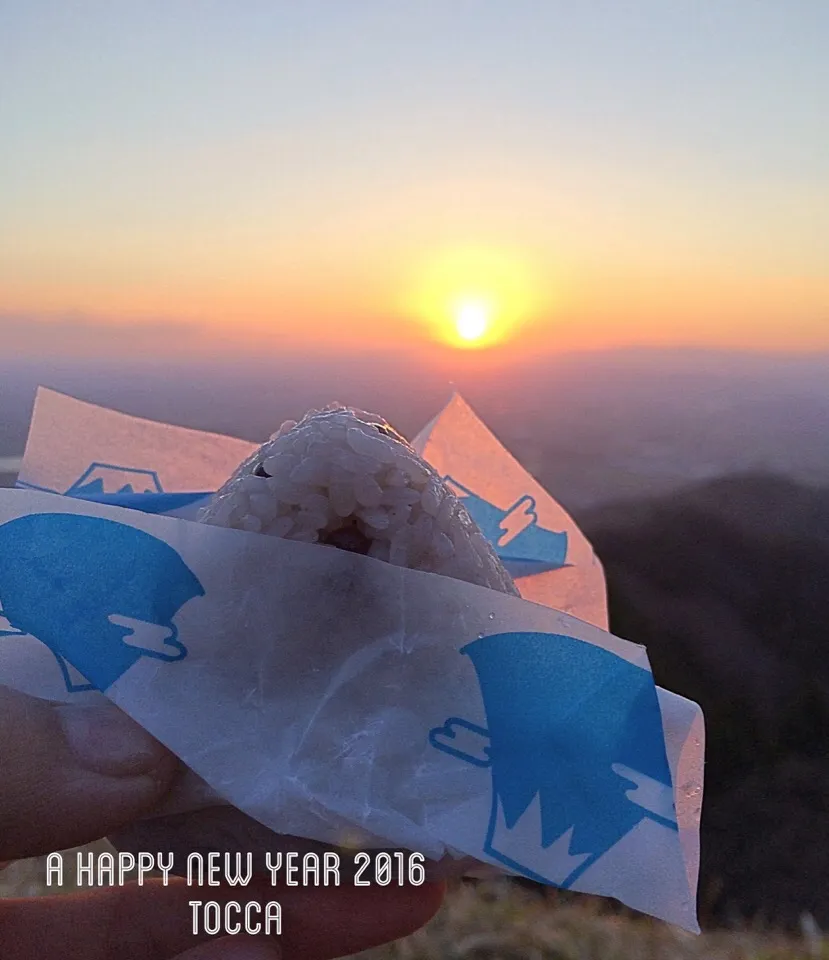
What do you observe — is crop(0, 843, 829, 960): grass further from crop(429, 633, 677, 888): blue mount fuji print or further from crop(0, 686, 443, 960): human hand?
crop(429, 633, 677, 888): blue mount fuji print

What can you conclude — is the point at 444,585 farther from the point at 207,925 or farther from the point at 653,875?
the point at 207,925

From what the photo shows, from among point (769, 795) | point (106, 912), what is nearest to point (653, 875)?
point (106, 912)

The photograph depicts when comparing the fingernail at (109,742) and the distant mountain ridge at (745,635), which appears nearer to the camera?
the fingernail at (109,742)

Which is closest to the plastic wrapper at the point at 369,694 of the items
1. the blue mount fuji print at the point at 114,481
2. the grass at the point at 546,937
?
the blue mount fuji print at the point at 114,481

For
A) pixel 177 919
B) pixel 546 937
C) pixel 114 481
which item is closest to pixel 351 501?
pixel 114 481

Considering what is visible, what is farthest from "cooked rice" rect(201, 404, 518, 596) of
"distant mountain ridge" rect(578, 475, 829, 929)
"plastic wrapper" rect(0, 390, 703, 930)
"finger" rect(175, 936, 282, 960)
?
"distant mountain ridge" rect(578, 475, 829, 929)

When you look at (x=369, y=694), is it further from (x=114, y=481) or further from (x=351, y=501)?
(x=114, y=481)

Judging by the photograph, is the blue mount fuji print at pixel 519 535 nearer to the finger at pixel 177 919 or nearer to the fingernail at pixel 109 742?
the finger at pixel 177 919
